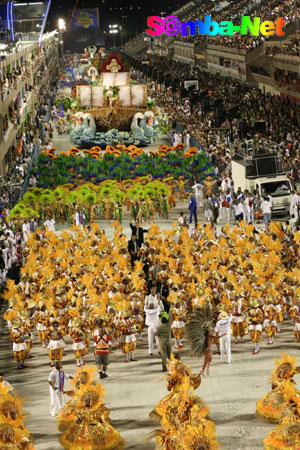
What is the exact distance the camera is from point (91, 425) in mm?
13047

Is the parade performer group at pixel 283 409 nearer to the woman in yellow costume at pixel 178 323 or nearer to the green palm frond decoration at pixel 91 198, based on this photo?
the woman in yellow costume at pixel 178 323

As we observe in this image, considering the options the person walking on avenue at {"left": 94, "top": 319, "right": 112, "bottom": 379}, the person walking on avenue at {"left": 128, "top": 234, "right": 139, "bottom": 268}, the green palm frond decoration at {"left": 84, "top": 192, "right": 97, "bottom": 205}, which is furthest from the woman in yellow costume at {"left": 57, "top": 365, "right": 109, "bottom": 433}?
the green palm frond decoration at {"left": 84, "top": 192, "right": 97, "bottom": 205}

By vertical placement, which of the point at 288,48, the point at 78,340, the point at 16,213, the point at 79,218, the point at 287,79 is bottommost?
the point at 78,340

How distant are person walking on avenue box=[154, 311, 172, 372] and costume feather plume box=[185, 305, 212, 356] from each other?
3.10 ft

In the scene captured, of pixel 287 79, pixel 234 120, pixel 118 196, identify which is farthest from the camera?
pixel 287 79

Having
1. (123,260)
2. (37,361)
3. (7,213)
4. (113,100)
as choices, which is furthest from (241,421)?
(113,100)

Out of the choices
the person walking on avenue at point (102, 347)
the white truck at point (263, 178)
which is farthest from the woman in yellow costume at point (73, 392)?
the white truck at point (263, 178)

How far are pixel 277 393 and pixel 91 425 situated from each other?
2724mm

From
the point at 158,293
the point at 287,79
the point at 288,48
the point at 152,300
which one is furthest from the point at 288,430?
the point at 288,48

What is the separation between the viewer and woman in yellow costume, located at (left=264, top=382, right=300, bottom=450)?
11.9 m

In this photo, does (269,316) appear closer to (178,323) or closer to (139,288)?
(178,323)

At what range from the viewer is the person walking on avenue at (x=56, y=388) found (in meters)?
14.5

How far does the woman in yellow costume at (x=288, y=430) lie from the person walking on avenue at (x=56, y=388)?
3.60 m

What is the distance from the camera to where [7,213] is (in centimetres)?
3038
